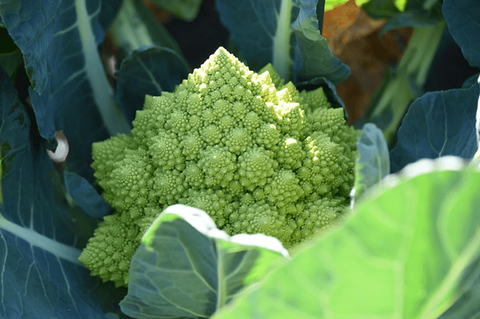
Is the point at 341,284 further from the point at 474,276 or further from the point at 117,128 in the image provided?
the point at 117,128

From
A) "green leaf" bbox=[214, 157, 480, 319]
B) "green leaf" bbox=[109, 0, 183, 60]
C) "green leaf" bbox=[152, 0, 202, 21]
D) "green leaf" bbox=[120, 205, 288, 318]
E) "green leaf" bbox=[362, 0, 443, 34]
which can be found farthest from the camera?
"green leaf" bbox=[152, 0, 202, 21]

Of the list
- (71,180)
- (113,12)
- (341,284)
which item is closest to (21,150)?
(71,180)

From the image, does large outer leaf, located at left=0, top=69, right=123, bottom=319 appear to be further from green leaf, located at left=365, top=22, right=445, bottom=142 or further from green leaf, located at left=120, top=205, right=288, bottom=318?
green leaf, located at left=365, top=22, right=445, bottom=142

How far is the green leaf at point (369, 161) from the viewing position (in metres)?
Result: 0.83

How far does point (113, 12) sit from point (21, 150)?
49 cm

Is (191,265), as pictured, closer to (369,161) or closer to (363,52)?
(369,161)

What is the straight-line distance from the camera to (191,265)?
0.92 m

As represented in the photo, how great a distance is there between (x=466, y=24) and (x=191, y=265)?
88cm

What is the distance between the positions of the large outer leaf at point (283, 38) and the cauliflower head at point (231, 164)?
0.41 ft

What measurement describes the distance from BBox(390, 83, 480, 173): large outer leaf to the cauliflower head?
0.43 ft

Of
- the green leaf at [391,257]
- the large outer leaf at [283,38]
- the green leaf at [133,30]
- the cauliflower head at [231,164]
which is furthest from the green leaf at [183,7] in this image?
the green leaf at [391,257]

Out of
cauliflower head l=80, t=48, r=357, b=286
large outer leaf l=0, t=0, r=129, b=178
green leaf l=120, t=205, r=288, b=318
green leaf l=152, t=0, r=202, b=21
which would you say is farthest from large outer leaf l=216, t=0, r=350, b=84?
green leaf l=120, t=205, r=288, b=318

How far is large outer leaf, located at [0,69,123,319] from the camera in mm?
1072

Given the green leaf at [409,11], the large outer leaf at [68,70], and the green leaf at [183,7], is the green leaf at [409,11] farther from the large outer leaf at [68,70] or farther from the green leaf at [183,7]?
the large outer leaf at [68,70]
